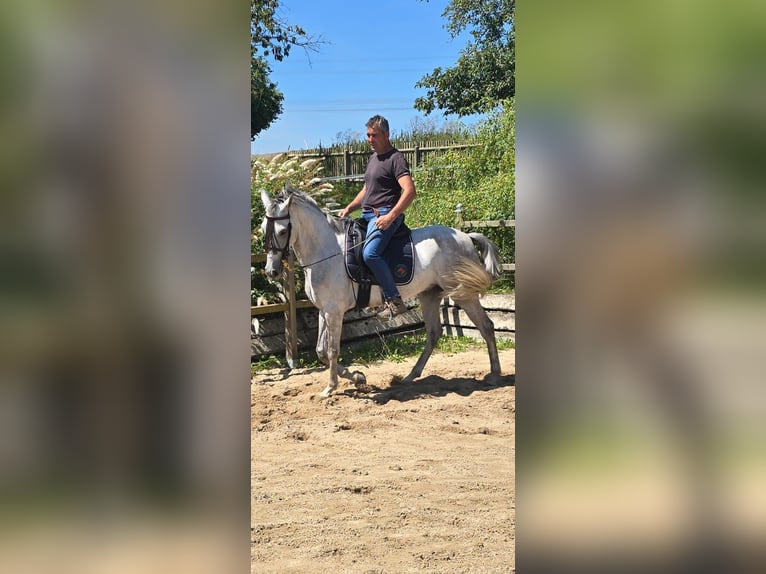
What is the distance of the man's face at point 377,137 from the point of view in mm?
5855

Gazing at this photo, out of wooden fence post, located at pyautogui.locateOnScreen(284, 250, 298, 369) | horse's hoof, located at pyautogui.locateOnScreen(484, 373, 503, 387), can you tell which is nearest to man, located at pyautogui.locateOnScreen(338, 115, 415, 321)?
horse's hoof, located at pyautogui.locateOnScreen(484, 373, 503, 387)

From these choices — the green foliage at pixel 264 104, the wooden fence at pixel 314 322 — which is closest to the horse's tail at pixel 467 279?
the wooden fence at pixel 314 322

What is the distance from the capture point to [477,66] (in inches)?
869

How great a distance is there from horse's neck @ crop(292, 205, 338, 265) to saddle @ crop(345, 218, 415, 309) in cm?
18

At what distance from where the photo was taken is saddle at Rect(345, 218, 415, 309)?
6047mm

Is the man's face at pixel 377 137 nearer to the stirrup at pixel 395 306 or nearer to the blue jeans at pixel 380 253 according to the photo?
the blue jeans at pixel 380 253

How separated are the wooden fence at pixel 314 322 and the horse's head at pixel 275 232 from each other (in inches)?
30.4

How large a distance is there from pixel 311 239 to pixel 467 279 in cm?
139

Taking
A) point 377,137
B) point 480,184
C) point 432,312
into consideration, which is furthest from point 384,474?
point 480,184
